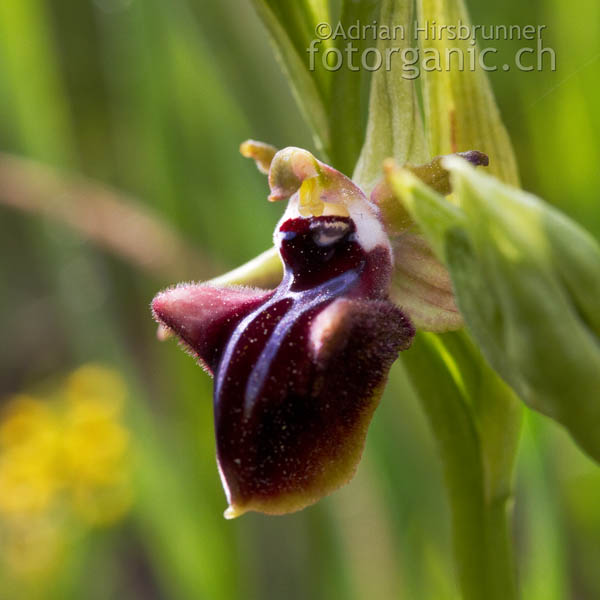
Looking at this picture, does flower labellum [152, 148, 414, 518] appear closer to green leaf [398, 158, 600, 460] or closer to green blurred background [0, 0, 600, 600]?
green leaf [398, 158, 600, 460]

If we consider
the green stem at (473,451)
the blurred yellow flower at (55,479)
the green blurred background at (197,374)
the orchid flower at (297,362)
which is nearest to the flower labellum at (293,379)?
the orchid flower at (297,362)

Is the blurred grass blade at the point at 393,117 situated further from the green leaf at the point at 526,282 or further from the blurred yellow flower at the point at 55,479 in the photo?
the blurred yellow flower at the point at 55,479

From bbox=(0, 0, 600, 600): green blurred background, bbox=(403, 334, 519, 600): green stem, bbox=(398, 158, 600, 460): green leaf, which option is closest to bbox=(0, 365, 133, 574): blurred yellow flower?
bbox=(0, 0, 600, 600): green blurred background

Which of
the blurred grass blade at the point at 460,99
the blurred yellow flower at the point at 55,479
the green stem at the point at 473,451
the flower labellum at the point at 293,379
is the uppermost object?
the blurred grass blade at the point at 460,99

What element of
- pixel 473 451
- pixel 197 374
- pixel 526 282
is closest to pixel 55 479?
pixel 197 374

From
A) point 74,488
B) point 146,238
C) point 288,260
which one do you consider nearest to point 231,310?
point 288,260

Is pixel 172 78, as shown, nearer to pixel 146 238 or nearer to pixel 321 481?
pixel 146 238

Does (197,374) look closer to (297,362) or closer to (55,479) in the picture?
(55,479)
